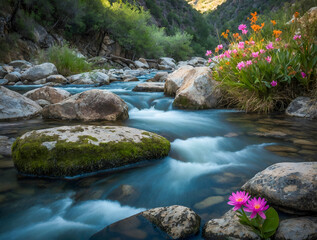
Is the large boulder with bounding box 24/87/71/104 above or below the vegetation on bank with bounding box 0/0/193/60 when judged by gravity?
below

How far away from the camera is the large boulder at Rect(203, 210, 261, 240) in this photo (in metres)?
1.32

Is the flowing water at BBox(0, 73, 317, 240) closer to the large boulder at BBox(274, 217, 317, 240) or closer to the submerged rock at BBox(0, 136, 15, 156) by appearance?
the submerged rock at BBox(0, 136, 15, 156)

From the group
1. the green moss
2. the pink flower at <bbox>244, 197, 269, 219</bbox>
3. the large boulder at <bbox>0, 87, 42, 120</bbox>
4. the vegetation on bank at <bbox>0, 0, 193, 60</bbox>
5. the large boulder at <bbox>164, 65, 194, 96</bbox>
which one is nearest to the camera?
the pink flower at <bbox>244, 197, 269, 219</bbox>

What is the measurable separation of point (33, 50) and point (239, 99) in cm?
1618

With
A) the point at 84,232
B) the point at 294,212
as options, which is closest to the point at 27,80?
the point at 84,232

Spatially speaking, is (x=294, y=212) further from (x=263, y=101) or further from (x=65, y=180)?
(x=263, y=101)

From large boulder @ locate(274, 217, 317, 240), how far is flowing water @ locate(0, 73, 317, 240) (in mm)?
430

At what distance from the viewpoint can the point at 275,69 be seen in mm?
4492

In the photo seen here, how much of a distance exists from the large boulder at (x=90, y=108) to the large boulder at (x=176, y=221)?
2.97m

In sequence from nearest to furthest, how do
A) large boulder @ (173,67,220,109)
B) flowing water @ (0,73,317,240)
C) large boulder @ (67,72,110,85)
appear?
flowing water @ (0,73,317,240), large boulder @ (173,67,220,109), large boulder @ (67,72,110,85)

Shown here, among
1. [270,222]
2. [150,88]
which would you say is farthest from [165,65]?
[270,222]

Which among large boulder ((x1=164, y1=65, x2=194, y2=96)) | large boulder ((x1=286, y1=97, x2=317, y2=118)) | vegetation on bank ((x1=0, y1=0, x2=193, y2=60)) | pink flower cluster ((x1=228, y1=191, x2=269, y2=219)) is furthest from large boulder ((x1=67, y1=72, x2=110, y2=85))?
vegetation on bank ((x1=0, y1=0, x2=193, y2=60))

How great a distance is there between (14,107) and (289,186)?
15.2 feet

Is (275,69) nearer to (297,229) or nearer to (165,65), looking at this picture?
(297,229)
